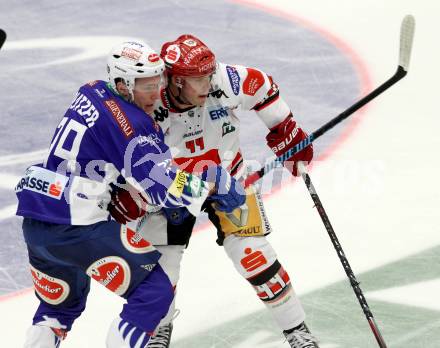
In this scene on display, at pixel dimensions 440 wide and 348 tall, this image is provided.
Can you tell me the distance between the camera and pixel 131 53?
4.59 metres

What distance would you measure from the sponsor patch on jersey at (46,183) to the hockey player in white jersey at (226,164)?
578 millimetres

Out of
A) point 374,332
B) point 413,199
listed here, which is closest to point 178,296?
point 374,332

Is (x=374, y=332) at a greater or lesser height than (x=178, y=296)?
greater

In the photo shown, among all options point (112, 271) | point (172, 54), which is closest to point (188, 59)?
point (172, 54)

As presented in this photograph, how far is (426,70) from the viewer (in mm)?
8578

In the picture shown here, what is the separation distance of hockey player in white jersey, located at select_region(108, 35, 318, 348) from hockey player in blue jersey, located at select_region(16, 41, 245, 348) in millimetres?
336

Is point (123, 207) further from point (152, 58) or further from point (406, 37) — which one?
point (406, 37)

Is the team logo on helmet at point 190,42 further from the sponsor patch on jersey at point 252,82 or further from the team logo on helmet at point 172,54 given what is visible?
the sponsor patch on jersey at point 252,82

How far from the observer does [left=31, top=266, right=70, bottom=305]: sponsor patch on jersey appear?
186 inches

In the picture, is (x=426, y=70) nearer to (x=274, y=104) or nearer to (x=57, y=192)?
(x=274, y=104)

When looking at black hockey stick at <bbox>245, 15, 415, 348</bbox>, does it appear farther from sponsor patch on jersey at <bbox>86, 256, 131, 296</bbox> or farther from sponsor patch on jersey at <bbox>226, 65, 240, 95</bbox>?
sponsor patch on jersey at <bbox>86, 256, 131, 296</bbox>

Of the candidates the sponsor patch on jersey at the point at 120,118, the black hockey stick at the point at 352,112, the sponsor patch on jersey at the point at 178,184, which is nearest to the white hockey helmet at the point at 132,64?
the sponsor patch on jersey at the point at 120,118

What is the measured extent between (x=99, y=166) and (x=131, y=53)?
513 mm

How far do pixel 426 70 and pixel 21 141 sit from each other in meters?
3.32
